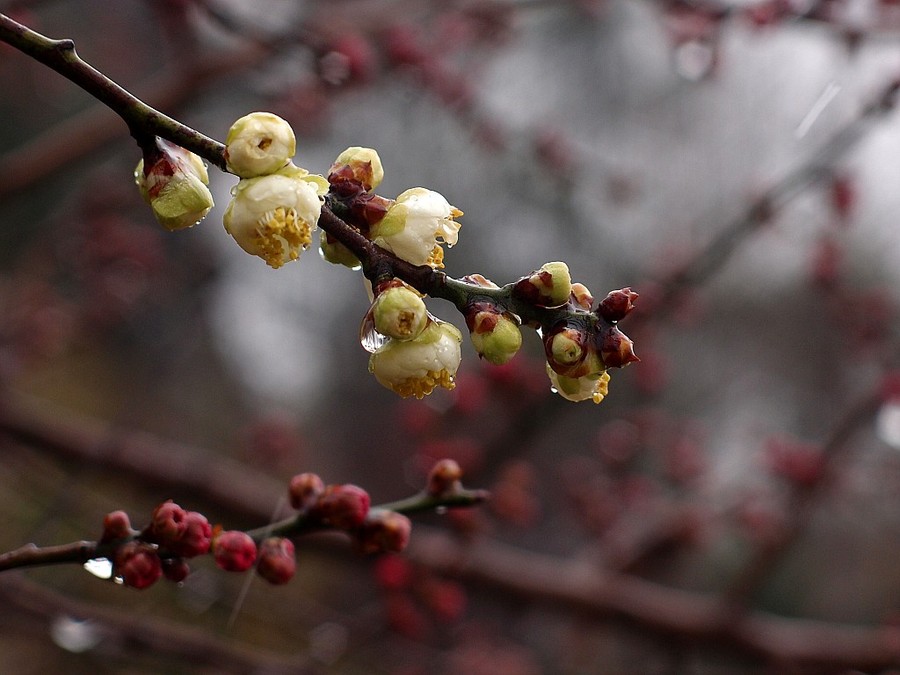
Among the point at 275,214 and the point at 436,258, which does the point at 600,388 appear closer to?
the point at 436,258

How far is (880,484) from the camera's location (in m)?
3.32

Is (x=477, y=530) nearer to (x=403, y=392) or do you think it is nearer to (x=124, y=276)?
(x=403, y=392)

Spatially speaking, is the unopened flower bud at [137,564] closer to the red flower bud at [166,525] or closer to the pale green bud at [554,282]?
the red flower bud at [166,525]

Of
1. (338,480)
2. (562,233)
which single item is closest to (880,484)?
(562,233)

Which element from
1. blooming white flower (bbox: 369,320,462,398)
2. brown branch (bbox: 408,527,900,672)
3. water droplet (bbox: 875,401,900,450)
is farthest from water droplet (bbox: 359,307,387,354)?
water droplet (bbox: 875,401,900,450)

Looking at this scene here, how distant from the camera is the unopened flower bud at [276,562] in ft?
3.08

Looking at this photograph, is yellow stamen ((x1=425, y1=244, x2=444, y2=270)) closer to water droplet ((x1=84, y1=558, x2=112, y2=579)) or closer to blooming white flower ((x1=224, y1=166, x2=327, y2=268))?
blooming white flower ((x1=224, y1=166, x2=327, y2=268))

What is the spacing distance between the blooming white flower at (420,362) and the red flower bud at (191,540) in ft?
0.88

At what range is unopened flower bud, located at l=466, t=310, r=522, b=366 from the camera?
0.75 metres

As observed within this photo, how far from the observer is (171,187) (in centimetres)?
78

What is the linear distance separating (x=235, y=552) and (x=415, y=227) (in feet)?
1.40

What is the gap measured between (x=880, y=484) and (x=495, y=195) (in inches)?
253

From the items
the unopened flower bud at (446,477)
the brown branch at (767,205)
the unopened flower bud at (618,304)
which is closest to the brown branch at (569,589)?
the brown branch at (767,205)

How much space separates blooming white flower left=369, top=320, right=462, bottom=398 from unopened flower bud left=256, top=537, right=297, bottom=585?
0.97 feet
